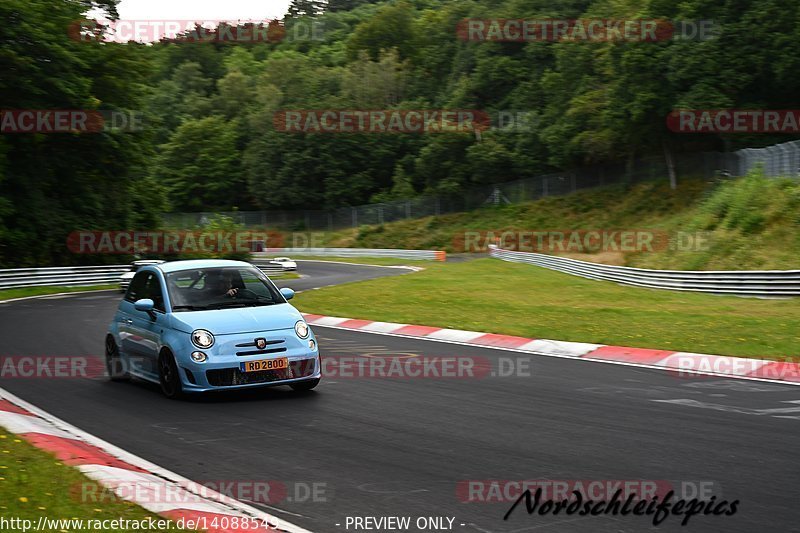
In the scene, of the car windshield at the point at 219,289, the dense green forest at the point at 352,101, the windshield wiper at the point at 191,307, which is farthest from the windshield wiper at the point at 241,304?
the dense green forest at the point at 352,101

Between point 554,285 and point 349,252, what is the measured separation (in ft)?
120

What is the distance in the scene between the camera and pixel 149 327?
11.7 m

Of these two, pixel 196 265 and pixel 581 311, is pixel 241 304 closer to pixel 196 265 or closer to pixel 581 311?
pixel 196 265

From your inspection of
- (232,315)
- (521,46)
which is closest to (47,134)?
(232,315)

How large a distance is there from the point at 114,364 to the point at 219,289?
2241 mm

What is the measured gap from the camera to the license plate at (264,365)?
10.7 m

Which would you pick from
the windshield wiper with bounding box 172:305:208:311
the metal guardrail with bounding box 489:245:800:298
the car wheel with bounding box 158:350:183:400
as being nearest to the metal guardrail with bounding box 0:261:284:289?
the metal guardrail with bounding box 489:245:800:298

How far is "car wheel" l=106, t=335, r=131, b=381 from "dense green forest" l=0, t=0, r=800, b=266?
Answer: 1142 inches

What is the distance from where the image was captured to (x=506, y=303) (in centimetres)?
2650

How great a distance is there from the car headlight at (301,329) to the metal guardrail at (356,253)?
49821 mm

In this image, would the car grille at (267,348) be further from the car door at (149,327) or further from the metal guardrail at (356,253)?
the metal guardrail at (356,253)

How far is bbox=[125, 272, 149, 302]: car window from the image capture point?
495 inches

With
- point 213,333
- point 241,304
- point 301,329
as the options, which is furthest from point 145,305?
point 301,329

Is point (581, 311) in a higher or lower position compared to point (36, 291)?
higher
